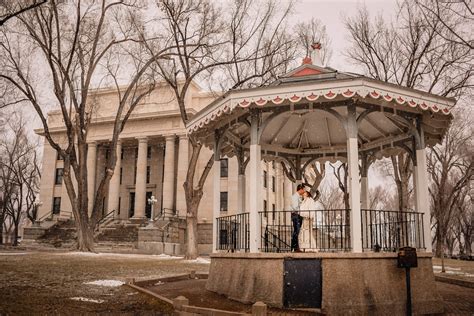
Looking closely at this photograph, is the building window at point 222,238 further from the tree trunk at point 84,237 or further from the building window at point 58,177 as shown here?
the building window at point 58,177

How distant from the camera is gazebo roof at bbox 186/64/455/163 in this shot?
10227mm

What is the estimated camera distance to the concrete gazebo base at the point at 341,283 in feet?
30.2

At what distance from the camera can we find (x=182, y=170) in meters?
51.7

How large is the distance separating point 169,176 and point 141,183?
3.41 meters

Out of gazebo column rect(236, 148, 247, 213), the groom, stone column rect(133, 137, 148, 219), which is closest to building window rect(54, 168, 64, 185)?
stone column rect(133, 137, 148, 219)

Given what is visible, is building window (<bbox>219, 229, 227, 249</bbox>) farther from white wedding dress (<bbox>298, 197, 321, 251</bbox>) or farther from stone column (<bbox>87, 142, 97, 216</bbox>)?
stone column (<bbox>87, 142, 97, 216</bbox>)

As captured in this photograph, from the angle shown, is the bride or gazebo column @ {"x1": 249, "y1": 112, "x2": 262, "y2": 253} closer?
gazebo column @ {"x1": 249, "y1": 112, "x2": 262, "y2": 253}

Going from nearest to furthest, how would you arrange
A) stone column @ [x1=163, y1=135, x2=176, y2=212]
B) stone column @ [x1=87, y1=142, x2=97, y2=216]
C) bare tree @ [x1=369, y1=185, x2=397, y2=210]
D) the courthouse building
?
1. stone column @ [x1=163, y1=135, x2=176, y2=212]
2. the courthouse building
3. stone column @ [x1=87, y1=142, x2=97, y2=216]
4. bare tree @ [x1=369, y1=185, x2=397, y2=210]

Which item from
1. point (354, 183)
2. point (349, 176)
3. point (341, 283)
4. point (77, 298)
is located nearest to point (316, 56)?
point (349, 176)

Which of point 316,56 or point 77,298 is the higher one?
point 316,56

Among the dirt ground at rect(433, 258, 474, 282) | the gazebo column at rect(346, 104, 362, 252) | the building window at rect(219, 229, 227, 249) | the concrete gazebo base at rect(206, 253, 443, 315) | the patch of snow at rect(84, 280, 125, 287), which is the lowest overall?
the dirt ground at rect(433, 258, 474, 282)

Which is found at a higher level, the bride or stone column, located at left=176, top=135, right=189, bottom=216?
stone column, located at left=176, top=135, right=189, bottom=216

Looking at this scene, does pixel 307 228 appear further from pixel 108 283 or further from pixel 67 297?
pixel 67 297

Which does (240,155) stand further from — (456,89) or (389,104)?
(456,89)
